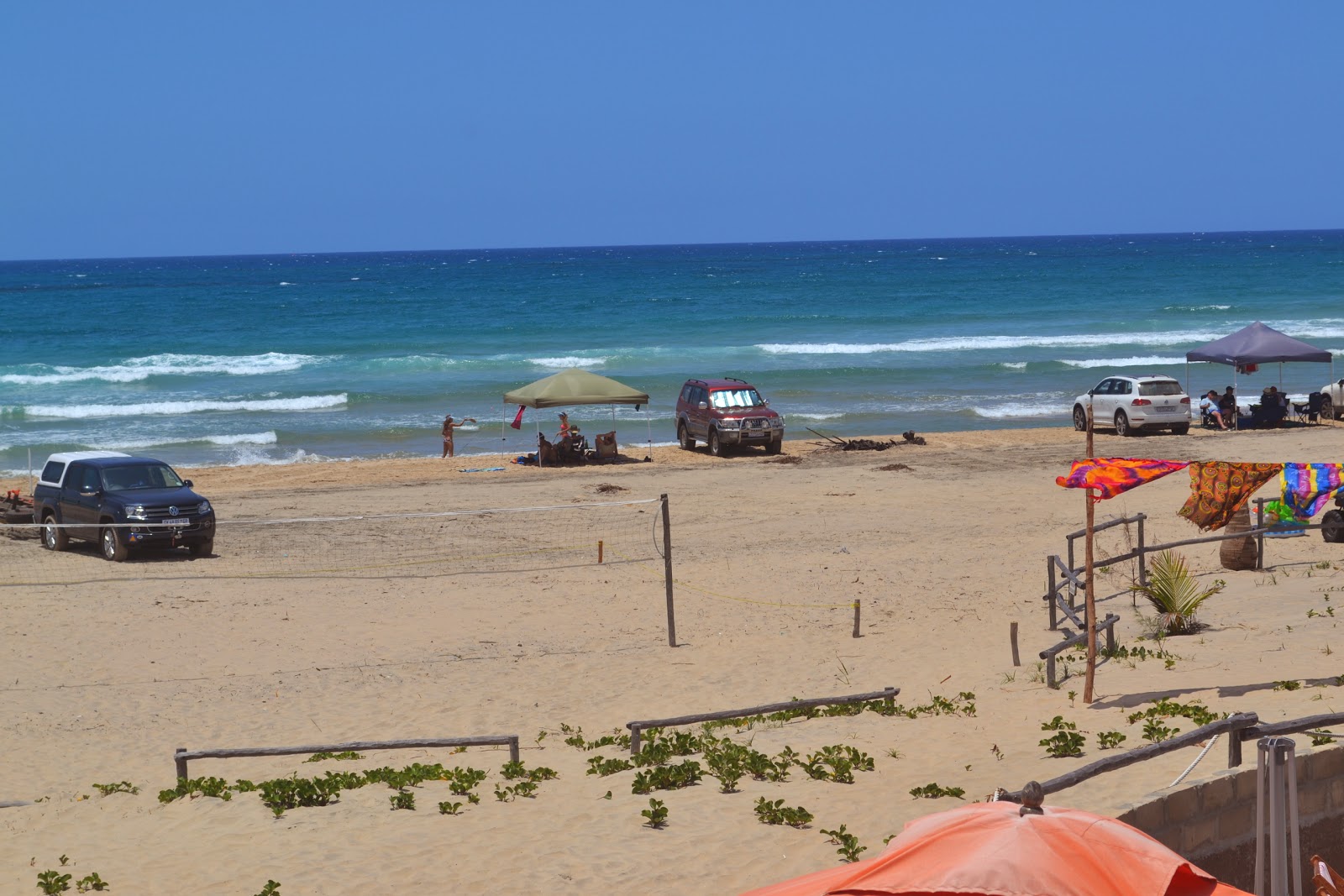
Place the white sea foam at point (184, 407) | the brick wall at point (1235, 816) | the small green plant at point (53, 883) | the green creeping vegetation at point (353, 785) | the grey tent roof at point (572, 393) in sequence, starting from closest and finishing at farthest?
the brick wall at point (1235, 816)
the small green plant at point (53, 883)
the green creeping vegetation at point (353, 785)
the grey tent roof at point (572, 393)
the white sea foam at point (184, 407)

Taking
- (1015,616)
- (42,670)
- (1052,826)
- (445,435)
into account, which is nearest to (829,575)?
(1015,616)

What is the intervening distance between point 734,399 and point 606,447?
3.37m

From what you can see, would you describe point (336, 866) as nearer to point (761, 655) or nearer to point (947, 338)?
point (761, 655)

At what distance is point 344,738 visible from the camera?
40.5ft

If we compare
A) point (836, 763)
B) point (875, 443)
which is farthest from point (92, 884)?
point (875, 443)

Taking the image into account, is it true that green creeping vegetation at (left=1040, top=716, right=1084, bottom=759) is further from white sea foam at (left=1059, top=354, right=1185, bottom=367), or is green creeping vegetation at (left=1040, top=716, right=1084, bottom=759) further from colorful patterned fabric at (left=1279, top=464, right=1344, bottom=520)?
white sea foam at (left=1059, top=354, right=1185, bottom=367)

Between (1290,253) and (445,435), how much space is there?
5549 inches

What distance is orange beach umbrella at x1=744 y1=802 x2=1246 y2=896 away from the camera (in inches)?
203

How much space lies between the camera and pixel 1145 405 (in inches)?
1262

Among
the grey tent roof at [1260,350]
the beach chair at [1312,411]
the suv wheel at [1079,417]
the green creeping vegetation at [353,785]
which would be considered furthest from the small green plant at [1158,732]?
the beach chair at [1312,411]

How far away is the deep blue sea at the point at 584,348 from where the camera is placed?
3884 cm

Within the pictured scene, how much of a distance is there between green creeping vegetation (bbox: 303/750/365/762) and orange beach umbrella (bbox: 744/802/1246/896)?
254 inches

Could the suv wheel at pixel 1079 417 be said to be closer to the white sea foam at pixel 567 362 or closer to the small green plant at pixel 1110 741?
the white sea foam at pixel 567 362

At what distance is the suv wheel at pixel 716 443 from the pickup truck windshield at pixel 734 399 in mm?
701
